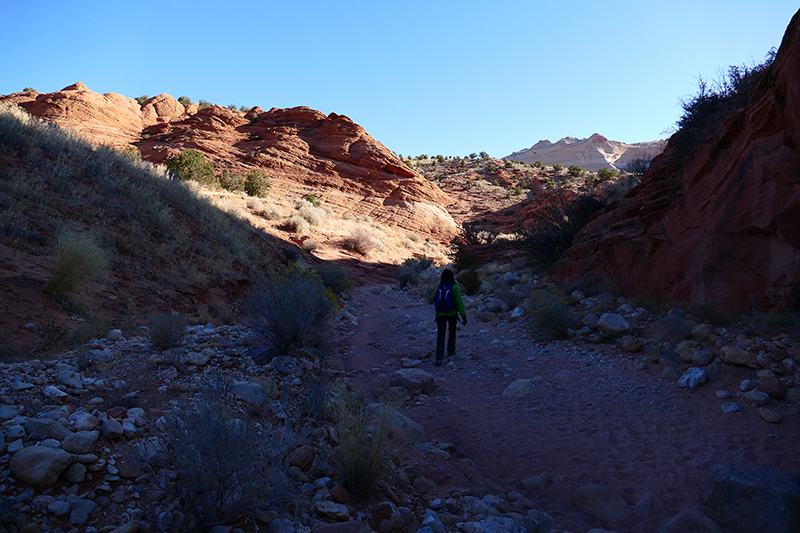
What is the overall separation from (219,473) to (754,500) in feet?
11.1

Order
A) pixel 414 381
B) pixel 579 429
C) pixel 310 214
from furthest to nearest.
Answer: pixel 310 214, pixel 414 381, pixel 579 429

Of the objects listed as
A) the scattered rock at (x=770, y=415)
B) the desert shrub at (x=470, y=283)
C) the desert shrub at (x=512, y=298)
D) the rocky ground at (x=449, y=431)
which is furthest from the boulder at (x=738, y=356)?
the desert shrub at (x=470, y=283)

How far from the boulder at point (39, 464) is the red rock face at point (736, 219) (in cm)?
701

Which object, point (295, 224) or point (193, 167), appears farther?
point (193, 167)

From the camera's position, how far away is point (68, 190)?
8.16 meters

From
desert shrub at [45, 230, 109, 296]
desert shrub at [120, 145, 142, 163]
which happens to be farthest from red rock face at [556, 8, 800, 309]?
desert shrub at [120, 145, 142, 163]

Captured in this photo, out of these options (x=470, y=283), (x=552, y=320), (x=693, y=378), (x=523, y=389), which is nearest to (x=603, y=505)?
(x=523, y=389)

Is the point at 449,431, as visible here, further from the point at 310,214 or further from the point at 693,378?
the point at 310,214

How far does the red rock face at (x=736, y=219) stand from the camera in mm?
5043

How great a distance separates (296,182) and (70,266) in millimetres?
31107

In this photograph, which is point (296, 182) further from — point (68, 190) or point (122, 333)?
point (122, 333)

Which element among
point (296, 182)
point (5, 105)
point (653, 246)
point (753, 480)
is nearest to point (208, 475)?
point (753, 480)

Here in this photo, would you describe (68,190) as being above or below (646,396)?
above

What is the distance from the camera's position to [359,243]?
908 inches
